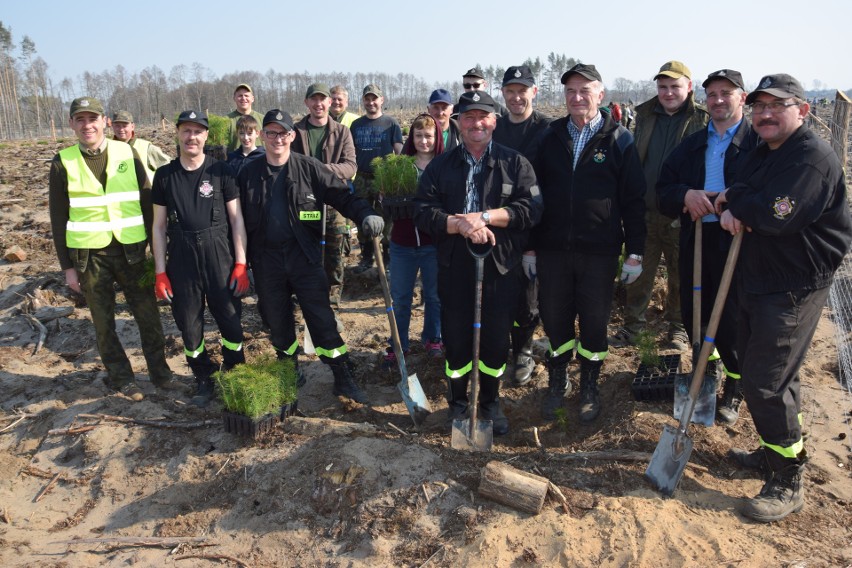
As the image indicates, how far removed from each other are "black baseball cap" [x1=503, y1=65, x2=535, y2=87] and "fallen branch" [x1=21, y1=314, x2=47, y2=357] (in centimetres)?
598

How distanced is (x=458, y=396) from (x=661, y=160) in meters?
3.02

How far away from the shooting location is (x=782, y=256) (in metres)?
3.41

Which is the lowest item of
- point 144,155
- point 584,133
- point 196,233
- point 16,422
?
point 16,422

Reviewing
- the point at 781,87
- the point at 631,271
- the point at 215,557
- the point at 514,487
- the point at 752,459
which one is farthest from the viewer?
the point at 631,271

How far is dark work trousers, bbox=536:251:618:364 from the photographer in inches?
178

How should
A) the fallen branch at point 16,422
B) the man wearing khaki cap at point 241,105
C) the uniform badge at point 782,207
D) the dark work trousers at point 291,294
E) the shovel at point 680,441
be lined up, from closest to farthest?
the uniform badge at point 782,207, the shovel at point 680,441, the dark work trousers at point 291,294, the fallen branch at point 16,422, the man wearing khaki cap at point 241,105

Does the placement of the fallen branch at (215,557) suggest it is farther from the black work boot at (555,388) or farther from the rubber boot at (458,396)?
the black work boot at (555,388)

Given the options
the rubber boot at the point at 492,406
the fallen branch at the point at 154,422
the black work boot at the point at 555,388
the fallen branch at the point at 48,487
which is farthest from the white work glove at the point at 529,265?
the fallen branch at the point at 48,487


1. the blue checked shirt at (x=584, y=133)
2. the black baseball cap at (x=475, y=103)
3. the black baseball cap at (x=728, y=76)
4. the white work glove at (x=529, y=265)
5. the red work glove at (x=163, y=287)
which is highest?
the black baseball cap at (x=728, y=76)

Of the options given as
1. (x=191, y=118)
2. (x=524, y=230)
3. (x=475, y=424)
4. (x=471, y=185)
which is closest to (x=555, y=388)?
(x=475, y=424)

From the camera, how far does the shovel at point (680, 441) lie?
3.71 metres

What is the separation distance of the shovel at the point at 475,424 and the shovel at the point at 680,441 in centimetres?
114

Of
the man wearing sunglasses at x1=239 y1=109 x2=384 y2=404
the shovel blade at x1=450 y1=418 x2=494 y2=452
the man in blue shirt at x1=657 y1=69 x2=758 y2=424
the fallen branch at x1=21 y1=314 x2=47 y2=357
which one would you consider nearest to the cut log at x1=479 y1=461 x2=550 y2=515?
the shovel blade at x1=450 y1=418 x2=494 y2=452

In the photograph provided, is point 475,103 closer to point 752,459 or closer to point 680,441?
point 680,441
